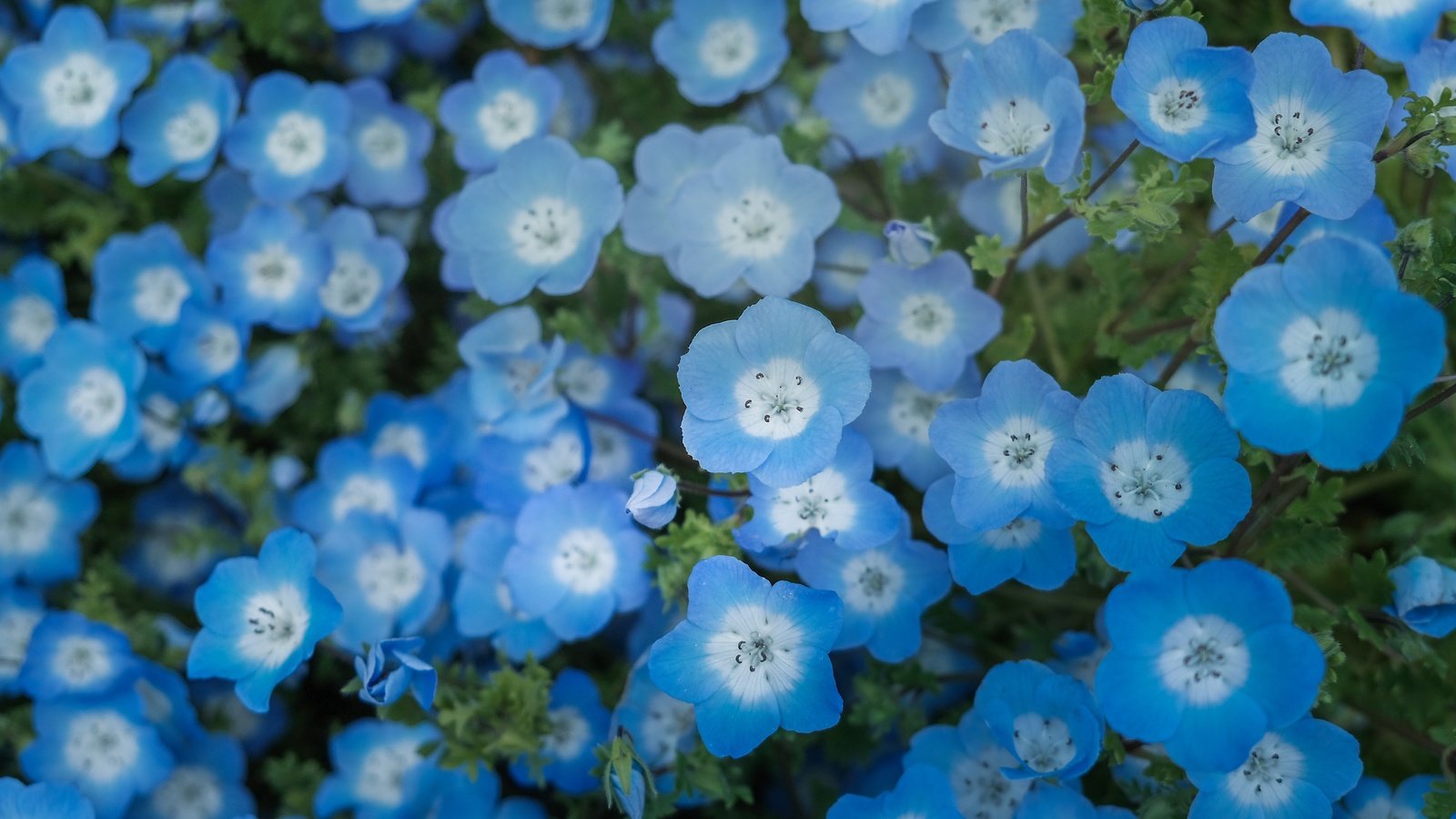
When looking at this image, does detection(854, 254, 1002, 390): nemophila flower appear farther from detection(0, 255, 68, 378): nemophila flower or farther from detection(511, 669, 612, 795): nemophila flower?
detection(0, 255, 68, 378): nemophila flower

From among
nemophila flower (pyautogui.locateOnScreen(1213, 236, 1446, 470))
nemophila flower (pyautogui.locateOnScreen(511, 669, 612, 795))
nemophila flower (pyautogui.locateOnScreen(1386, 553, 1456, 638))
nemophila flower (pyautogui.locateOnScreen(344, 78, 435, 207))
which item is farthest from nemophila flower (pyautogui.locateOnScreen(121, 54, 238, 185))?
nemophila flower (pyautogui.locateOnScreen(1386, 553, 1456, 638))

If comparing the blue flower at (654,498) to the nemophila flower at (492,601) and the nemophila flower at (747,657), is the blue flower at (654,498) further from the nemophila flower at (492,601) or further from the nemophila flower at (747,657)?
the nemophila flower at (492,601)

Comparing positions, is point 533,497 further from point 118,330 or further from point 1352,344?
point 1352,344

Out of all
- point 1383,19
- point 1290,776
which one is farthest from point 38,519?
point 1383,19

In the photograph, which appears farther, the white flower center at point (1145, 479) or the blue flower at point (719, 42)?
the blue flower at point (719, 42)

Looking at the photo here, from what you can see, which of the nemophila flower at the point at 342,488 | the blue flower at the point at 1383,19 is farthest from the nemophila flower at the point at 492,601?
the blue flower at the point at 1383,19
